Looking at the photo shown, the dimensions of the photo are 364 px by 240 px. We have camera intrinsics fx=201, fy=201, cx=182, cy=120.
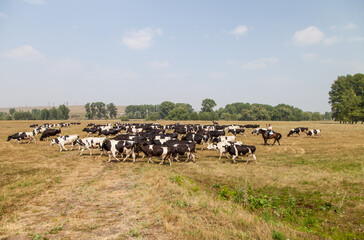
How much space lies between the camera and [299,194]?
931cm

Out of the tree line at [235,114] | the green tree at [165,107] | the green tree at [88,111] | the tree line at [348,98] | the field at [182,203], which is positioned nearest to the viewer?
the field at [182,203]

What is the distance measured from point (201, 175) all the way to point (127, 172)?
467 centimetres

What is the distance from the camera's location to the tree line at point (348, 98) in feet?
193

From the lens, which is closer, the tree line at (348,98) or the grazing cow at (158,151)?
the grazing cow at (158,151)

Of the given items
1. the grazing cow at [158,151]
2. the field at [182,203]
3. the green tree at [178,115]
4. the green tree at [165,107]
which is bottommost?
the field at [182,203]

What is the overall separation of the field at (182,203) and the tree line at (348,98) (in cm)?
5891

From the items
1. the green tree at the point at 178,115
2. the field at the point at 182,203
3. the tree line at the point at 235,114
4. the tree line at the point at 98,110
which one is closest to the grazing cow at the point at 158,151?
the field at the point at 182,203

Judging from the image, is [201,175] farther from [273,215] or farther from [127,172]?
[273,215]

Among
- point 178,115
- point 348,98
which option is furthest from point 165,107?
point 348,98

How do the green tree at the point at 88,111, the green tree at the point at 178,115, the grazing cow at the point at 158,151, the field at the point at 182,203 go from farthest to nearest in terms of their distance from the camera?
the green tree at the point at 88,111, the green tree at the point at 178,115, the grazing cow at the point at 158,151, the field at the point at 182,203

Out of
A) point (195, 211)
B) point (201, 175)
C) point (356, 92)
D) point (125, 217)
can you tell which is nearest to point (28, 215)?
point (125, 217)

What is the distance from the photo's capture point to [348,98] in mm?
61531

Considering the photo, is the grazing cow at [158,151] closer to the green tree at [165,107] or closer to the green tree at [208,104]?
the green tree at [208,104]

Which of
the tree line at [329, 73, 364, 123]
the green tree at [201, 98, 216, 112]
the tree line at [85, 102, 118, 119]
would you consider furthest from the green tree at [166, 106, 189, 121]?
the tree line at [329, 73, 364, 123]
